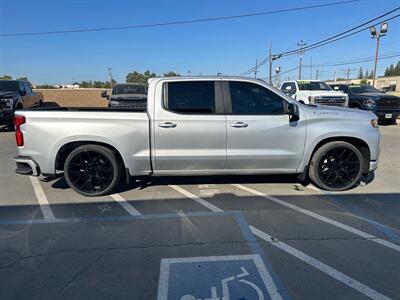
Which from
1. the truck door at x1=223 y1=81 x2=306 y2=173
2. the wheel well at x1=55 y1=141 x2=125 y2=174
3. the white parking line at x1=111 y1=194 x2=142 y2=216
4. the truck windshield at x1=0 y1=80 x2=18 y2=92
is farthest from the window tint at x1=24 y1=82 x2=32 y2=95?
the truck door at x1=223 y1=81 x2=306 y2=173

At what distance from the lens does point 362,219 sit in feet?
13.6

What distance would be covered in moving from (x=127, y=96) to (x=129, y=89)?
3.46 ft

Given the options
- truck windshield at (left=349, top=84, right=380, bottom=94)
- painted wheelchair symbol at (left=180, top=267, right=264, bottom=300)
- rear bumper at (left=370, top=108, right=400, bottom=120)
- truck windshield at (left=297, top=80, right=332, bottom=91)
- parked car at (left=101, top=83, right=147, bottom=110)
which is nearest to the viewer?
painted wheelchair symbol at (left=180, top=267, right=264, bottom=300)

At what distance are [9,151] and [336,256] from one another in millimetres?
8693

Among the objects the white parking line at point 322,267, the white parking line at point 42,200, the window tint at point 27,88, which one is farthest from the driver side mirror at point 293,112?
the window tint at point 27,88

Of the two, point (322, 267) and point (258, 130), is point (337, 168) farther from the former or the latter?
point (322, 267)

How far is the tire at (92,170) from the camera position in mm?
4855

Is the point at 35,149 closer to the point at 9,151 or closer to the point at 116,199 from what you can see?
the point at 116,199

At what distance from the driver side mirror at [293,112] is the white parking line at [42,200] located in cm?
376

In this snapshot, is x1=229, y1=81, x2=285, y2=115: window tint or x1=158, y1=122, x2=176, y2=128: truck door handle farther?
x1=229, y1=81, x2=285, y2=115: window tint

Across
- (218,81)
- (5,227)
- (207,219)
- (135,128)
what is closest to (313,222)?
(207,219)

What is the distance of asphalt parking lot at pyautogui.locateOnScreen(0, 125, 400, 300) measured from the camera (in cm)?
276

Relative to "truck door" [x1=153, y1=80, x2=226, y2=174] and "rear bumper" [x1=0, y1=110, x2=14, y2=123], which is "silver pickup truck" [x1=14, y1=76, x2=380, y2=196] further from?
"rear bumper" [x1=0, y1=110, x2=14, y2=123]

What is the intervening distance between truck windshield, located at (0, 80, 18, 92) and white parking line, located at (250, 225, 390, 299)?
13.1 meters
